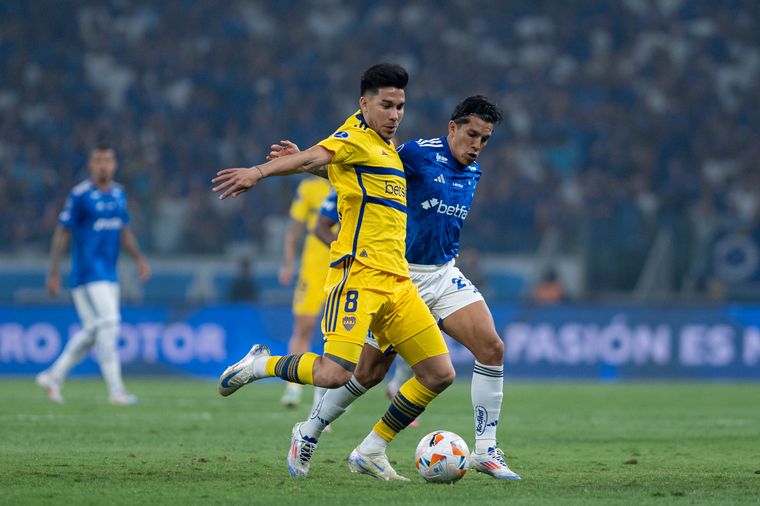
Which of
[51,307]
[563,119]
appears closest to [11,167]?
[51,307]

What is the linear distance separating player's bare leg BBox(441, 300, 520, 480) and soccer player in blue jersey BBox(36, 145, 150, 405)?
20.2ft

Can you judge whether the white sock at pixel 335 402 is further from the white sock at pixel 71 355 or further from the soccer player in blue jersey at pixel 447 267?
the white sock at pixel 71 355

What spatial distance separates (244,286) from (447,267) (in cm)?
1140

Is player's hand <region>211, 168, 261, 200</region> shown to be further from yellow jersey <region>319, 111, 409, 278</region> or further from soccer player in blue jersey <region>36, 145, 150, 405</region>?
soccer player in blue jersey <region>36, 145, 150, 405</region>

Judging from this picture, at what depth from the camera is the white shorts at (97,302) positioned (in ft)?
40.8

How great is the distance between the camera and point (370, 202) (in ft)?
21.6

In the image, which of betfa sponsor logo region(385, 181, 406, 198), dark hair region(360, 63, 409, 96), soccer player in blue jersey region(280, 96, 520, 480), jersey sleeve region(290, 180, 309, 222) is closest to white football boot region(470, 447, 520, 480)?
soccer player in blue jersey region(280, 96, 520, 480)

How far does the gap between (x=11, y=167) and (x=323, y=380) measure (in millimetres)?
16786

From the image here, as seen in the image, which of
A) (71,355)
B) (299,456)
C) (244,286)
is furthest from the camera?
(244,286)

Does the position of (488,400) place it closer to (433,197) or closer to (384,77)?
(433,197)

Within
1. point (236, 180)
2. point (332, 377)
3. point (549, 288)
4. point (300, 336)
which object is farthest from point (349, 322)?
point (549, 288)

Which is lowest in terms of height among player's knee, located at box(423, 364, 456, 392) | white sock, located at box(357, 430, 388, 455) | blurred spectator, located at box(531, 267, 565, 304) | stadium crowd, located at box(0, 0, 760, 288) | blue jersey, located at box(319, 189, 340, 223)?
white sock, located at box(357, 430, 388, 455)

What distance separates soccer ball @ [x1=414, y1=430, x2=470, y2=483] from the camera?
6.55 m

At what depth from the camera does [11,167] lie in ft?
71.5
